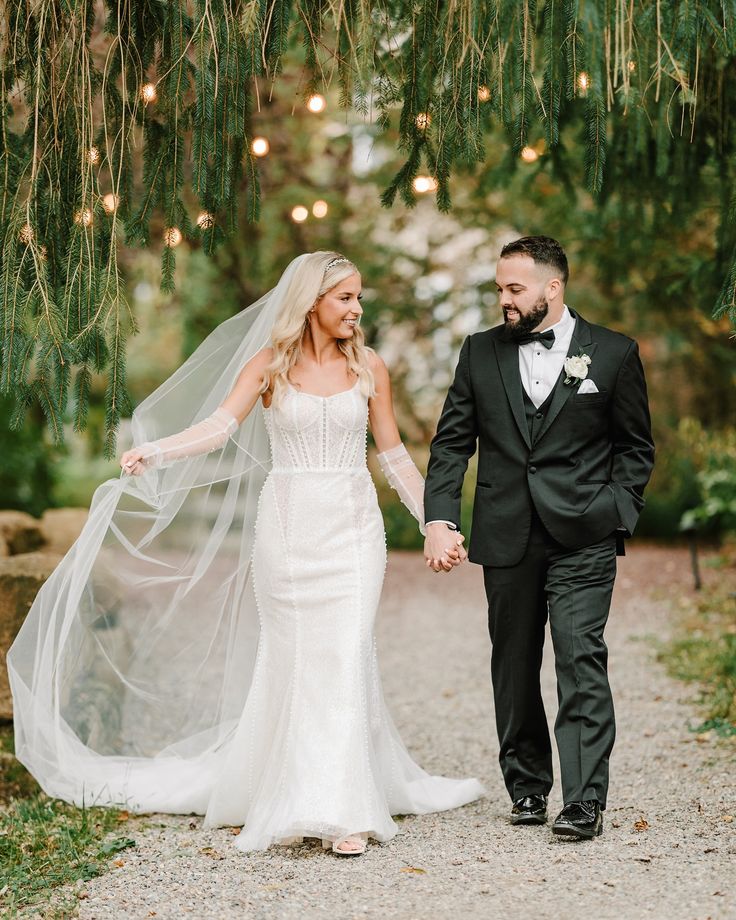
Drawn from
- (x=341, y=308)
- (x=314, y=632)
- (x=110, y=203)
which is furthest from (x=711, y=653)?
(x=110, y=203)

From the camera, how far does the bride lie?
436 cm

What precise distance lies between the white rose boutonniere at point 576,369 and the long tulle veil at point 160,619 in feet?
3.78

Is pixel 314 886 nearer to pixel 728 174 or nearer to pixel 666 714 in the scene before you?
pixel 666 714

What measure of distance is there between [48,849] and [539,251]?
284cm

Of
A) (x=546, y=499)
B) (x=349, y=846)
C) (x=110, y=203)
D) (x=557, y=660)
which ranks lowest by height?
(x=349, y=846)

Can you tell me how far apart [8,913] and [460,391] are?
7.84ft

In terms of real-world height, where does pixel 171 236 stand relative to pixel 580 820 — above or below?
above

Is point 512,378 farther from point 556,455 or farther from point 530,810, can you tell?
point 530,810

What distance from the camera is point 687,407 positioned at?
600 inches

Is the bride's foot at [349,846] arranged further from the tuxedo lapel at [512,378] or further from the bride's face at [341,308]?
the bride's face at [341,308]

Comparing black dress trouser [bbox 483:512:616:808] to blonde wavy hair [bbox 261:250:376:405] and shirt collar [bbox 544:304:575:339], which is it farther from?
blonde wavy hair [bbox 261:250:376:405]

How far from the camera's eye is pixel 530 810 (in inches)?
175

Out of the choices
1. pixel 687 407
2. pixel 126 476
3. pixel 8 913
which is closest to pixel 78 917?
pixel 8 913

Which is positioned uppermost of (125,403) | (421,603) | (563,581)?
(125,403)
